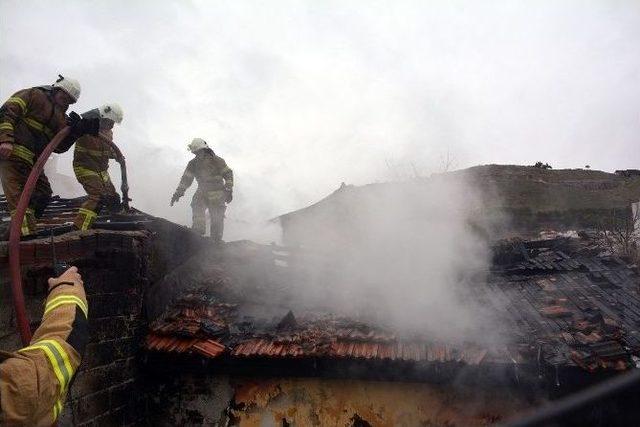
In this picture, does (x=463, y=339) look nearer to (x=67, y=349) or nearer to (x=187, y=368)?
(x=187, y=368)

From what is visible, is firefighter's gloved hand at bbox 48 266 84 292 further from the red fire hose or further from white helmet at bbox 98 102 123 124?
white helmet at bbox 98 102 123 124

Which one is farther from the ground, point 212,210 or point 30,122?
point 30,122

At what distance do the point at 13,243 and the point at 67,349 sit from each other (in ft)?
6.06

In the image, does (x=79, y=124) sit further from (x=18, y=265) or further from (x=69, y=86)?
(x=18, y=265)

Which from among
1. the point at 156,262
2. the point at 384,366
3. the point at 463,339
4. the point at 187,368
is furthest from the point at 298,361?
the point at 156,262

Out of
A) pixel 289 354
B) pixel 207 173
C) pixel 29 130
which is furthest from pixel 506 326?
pixel 207 173

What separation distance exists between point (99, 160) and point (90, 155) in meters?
0.14

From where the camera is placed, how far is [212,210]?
30.7ft

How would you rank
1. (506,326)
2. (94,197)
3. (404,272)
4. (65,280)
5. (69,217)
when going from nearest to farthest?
1. (65,280)
2. (506,326)
3. (94,197)
4. (69,217)
5. (404,272)

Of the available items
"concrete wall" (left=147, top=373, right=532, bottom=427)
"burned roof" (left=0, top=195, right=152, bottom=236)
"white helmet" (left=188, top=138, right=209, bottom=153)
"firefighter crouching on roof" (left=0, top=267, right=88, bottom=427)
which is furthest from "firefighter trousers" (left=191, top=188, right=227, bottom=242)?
"firefighter crouching on roof" (left=0, top=267, right=88, bottom=427)

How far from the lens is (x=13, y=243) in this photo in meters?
3.61

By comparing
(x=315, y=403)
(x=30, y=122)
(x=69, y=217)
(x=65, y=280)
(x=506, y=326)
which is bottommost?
(x=315, y=403)

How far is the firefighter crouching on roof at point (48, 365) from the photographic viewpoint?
1961 millimetres

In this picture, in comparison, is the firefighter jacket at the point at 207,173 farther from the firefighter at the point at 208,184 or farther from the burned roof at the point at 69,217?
the burned roof at the point at 69,217
